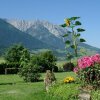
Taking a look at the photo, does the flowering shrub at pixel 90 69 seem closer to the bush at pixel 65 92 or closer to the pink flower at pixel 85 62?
the pink flower at pixel 85 62

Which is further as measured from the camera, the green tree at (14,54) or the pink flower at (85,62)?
the green tree at (14,54)

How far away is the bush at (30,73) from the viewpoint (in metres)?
35.7

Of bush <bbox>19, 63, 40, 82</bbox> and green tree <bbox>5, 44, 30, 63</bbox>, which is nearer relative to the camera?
bush <bbox>19, 63, 40, 82</bbox>

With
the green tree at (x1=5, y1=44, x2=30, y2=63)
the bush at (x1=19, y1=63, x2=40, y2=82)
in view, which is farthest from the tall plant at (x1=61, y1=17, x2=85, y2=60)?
the green tree at (x1=5, y1=44, x2=30, y2=63)

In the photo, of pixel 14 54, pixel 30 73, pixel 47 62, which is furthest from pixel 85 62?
pixel 14 54

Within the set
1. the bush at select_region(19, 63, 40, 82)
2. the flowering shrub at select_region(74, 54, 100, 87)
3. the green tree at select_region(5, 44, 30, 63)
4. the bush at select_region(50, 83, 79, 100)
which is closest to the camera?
the bush at select_region(50, 83, 79, 100)

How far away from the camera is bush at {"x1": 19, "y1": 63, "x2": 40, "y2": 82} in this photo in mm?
35719

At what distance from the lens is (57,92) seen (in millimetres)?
17453

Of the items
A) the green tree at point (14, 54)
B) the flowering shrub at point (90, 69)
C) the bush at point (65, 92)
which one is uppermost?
the green tree at point (14, 54)

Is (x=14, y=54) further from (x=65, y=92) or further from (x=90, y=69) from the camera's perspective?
(x=65, y=92)

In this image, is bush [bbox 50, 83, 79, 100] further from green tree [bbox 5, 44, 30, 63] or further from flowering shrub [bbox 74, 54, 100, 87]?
green tree [bbox 5, 44, 30, 63]

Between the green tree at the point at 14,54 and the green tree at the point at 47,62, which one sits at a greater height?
the green tree at the point at 14,54

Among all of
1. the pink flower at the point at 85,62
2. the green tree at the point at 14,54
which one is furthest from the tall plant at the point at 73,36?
the green tree at the point at 14,54

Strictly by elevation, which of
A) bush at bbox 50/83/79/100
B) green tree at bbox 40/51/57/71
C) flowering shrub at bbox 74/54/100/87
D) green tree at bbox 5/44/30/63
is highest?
green tree at bbox 5/44/30/63
